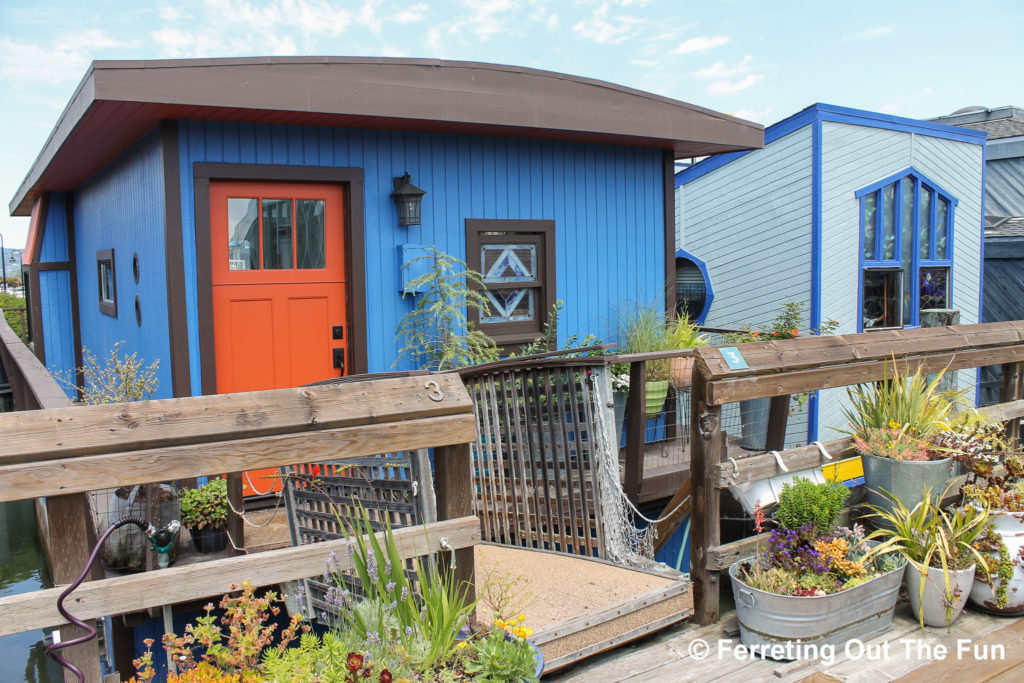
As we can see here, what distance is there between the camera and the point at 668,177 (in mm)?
7344

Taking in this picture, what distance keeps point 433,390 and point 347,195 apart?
3.51 meters

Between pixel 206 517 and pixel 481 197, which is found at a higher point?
pixel 481 197

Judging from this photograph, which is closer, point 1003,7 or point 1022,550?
point 1022,550

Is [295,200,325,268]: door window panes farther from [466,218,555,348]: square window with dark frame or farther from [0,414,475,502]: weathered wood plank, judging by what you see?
[0,414,475,502]: weathered wood plank

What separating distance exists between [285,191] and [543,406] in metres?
2.42

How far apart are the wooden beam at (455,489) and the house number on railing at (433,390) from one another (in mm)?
160

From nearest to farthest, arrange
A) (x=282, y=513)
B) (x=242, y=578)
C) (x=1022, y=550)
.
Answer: (x=242, y=578)
(x=1022, y=550)
(x=282, y=513)

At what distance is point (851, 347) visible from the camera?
12.5ft

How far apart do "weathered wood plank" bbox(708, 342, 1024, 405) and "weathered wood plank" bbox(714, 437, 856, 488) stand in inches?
10.8

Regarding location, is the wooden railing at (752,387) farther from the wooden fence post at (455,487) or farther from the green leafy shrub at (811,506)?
the wooden fence post at (455,487)

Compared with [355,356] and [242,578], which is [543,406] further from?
[242,578]

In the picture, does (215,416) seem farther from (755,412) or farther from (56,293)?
(56,293)

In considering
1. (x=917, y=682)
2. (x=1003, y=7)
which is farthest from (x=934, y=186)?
(x=1003, y=7)

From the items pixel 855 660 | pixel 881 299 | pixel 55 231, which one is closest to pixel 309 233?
pixel 855 660
